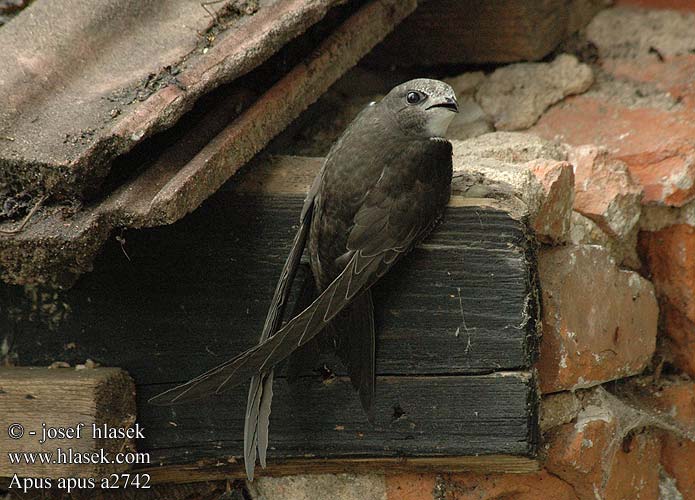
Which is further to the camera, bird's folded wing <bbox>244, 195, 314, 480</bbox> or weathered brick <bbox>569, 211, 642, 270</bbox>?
weathered brick <bbox>569, 211, 642, 270</bbox>

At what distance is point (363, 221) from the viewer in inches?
60.6

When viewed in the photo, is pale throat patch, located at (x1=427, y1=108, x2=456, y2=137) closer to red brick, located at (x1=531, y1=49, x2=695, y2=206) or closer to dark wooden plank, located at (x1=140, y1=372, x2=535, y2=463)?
dark wooden plank, located at (x1=140, y1=372, x2=535, y2=463)

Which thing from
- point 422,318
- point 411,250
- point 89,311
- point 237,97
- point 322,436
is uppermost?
point 237,97

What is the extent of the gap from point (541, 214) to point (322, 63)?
473 millimetres

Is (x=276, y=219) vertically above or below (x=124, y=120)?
below

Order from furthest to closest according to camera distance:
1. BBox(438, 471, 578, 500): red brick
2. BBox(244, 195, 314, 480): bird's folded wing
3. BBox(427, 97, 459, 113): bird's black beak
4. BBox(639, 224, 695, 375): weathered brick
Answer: BBox(639, 224, 695, 375): weathered brick, BBox(438, 471, 578, 500): red brick, BBox(427, 97, 459, 113): bird's black beak, BBox(244, 195, 314, 480): bird's folded wing

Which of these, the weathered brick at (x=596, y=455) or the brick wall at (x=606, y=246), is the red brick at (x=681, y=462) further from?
the weathered brick at (x=596, y=455)

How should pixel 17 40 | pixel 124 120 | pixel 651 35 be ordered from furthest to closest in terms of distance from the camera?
pixel 651 35
pixel 17 40
pixel 124 120

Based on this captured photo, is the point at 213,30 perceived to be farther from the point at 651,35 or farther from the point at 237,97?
the point at 651,35

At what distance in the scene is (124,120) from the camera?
4.75 feet

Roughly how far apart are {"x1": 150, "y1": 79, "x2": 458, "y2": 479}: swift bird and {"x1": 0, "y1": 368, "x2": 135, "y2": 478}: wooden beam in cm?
26

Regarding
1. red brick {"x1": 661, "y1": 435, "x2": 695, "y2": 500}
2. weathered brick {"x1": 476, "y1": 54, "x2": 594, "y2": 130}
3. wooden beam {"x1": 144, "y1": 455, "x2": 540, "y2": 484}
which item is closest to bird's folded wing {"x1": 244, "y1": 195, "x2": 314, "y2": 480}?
wooden beam {"x1": 144, "y1": 455, "x2": 540, "y2": 484}

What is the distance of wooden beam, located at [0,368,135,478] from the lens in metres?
1.58

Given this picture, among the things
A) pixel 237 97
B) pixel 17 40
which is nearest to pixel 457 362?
pixel 237 97
